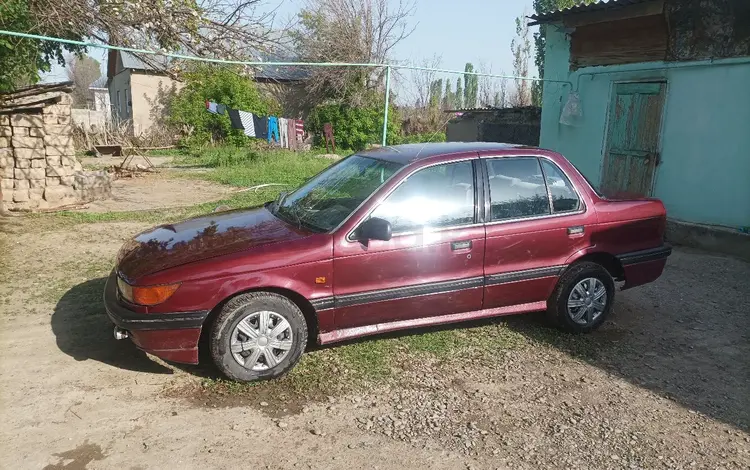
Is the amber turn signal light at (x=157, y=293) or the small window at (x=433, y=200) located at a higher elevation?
the small window at (x=433, y=200)

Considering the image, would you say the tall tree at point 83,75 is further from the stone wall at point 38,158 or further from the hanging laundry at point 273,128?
the stone wall at point 38,158

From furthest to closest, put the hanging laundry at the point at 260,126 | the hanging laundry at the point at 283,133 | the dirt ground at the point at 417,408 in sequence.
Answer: the hanging laundry at the point at 283,133
the hanging laundry at the point at 260,126
the dirt ground at the point at 417,408

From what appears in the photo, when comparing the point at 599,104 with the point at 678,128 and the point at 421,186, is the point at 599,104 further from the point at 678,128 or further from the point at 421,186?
the point at 421,186

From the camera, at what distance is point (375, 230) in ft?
12.8

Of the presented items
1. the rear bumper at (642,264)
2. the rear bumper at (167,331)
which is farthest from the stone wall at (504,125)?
the rear bumper at (167,331)

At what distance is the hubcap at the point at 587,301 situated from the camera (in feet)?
15.6

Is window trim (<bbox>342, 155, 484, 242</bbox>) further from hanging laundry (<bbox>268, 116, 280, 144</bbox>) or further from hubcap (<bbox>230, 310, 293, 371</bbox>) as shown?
hanging laundry (<bbox>268, 116, 280, 144</bbox>)

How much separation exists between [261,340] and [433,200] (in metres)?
1.65

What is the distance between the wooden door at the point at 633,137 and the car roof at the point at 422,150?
461 centimetres

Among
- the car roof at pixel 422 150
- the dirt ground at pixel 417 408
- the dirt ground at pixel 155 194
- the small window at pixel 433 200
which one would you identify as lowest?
the dirt ground at pixel 417 408

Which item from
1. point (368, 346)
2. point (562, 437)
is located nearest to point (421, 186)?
point (368, 346)

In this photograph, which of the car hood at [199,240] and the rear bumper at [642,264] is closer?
the car hood at [199,240]

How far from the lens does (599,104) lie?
31.6 ft

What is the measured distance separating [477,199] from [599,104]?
6.35m
